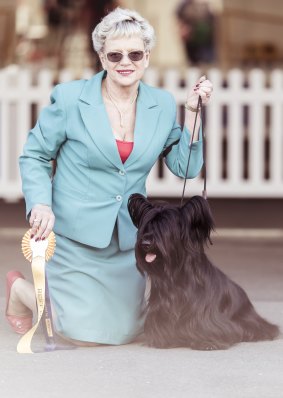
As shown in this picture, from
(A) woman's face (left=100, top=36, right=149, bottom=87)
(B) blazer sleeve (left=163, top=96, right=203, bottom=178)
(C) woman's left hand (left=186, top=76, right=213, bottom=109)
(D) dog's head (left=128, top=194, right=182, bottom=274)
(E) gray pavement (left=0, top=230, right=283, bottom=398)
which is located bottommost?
(E) gray pavement (left=0, top=230, right=283, bottom=398)

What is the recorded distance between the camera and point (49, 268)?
5715 millimetres

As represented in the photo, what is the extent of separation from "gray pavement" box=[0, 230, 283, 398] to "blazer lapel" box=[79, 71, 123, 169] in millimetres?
852

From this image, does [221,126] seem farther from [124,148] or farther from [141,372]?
[141,372]

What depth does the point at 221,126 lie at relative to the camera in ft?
35.6

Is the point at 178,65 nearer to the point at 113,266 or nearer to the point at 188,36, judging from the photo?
the point at 188,36

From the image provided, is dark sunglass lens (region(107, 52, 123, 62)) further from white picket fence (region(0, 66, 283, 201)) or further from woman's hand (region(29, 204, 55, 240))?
white picket fence (region(0, 66, 283, 201))

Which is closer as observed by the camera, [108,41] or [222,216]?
[108,41]

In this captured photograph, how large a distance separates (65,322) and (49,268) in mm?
287

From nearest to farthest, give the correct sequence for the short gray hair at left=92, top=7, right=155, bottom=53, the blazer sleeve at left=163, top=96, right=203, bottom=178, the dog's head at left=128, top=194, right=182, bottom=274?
the dog's head at left=128, top=194, right=182, bottom=274 < the short gray hair at left=92, top=7, right=155, bottom=53 < the blazer sleeve at left=163, top=96, right=203, bottom=178

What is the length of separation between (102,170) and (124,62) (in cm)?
48

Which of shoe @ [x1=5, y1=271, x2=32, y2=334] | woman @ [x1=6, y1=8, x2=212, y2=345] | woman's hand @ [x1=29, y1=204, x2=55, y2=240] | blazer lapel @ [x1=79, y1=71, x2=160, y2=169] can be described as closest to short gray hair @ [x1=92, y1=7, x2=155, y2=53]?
woman @ [x1=6, y1=8, x2=212, y2=345]

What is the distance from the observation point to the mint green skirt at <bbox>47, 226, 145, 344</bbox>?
18.3 feet

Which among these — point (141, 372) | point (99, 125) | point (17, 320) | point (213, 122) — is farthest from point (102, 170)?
point (213, 122)

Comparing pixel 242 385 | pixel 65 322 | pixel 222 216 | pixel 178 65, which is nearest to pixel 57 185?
pixel 65 322
